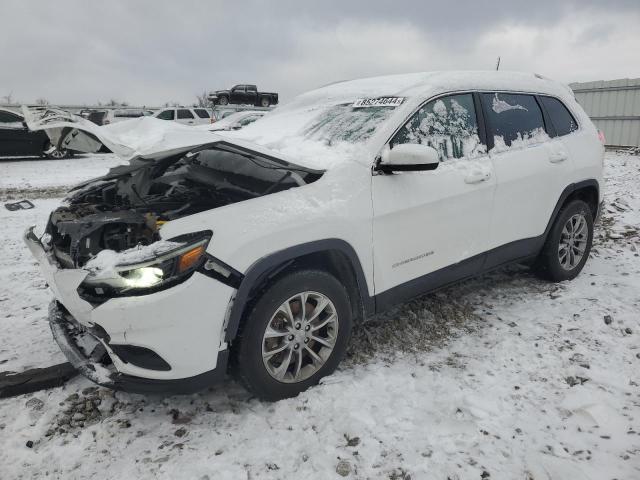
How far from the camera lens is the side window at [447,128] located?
10.0 feet

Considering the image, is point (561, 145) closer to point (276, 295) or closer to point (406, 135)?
point (406, 135)

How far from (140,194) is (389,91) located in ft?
6.22

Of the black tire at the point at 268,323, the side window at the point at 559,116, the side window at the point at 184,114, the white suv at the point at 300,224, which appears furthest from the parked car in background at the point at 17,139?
the black tire at the point at 268,323

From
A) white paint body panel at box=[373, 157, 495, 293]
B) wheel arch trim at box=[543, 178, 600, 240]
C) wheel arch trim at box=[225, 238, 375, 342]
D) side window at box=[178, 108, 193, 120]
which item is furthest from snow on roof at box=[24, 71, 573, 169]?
side window at box=[178, 108, 193, 120]

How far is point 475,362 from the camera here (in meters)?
3.04

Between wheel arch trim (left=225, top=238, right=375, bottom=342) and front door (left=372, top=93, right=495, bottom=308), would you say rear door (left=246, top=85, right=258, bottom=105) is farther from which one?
wheel arch trim (left=225, top=238, right=375, bottom=342)

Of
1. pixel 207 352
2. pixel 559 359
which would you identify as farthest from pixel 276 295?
pixel 559 359

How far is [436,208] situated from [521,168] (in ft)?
3.31

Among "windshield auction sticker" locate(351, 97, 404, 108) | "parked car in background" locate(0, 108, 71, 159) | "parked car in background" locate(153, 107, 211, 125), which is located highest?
"parked car in background" locate(153, 107, 211, 125)

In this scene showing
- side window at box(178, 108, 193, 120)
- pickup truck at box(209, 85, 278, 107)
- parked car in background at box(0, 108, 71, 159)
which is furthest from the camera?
pickup truck at box(209, 85, 278, 107)

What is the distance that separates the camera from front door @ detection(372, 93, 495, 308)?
9.36 ft

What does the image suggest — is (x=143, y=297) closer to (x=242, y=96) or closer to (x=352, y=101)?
(x=352, y=101)

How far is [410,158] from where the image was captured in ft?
8.78

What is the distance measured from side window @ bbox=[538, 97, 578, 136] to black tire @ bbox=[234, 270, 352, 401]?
8.55 ft
